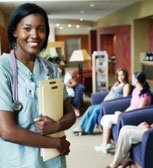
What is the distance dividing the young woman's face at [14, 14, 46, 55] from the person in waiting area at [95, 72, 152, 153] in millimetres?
2985

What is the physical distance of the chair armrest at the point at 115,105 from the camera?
179 inches

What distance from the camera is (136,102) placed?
4.13 meters

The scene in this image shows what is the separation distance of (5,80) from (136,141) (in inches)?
93.7

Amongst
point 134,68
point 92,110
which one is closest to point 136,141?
point 92,110

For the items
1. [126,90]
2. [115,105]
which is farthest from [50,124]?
[126,90]

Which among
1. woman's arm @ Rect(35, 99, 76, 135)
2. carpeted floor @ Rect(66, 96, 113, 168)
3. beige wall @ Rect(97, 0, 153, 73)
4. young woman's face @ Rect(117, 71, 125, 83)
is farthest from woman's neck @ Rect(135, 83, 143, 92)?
beige wall @ Rect(97, 0, 153, 73)

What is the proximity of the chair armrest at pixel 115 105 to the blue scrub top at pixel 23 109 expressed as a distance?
3345 millimetres

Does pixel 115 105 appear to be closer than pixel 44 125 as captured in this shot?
No

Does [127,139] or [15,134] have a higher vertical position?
[15,134]

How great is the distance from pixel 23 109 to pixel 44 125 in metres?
0.10

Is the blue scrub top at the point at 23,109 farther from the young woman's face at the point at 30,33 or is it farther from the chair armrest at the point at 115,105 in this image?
the chair armrest at the point at 115,105

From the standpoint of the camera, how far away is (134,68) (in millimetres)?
9883

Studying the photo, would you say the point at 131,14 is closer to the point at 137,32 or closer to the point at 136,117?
the point at 137,32

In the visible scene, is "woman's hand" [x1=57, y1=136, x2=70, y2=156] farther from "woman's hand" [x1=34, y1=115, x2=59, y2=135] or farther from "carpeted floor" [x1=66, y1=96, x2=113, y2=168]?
"carpeted floor" [x1=66, y1=96, x2=113, y2=168]
